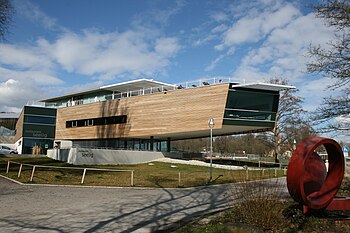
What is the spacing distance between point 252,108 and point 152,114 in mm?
11603

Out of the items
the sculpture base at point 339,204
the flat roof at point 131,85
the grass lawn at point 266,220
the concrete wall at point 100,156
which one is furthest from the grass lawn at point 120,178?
the flat roof at point 131,85

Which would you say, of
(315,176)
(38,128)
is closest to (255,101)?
(315,176)

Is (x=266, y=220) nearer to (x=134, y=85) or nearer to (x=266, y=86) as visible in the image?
(x=266, y=86)

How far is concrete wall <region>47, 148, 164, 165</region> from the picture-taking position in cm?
3209

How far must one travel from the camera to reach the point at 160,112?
122 ft

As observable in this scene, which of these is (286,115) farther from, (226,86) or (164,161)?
(164,161)

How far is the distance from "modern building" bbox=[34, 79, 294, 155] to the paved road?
19.4 metres

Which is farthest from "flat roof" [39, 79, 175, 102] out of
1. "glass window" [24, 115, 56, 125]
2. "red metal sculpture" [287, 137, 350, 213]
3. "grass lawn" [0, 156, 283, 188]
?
"red metal sculpture" [287, 137, 350, 213]

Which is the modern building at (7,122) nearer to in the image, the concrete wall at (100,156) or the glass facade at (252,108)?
the concrete wall at (100,156)

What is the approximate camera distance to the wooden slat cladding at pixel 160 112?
33.1 m

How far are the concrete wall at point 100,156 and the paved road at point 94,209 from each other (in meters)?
17.4

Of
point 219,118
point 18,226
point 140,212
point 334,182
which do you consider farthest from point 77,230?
point 219,118

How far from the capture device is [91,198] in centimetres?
1220

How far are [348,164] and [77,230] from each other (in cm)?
1978
